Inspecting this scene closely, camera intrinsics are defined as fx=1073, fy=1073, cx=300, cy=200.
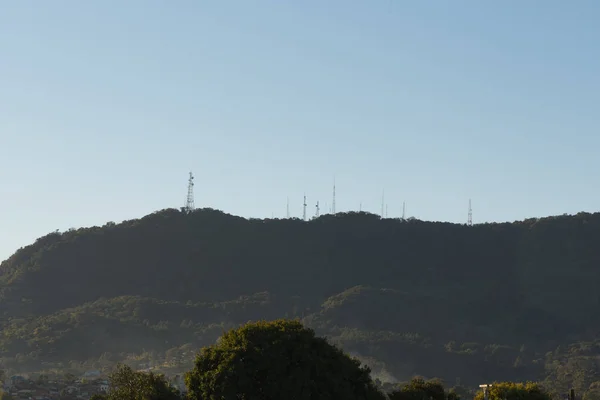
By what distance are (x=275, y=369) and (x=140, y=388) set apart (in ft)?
21.9

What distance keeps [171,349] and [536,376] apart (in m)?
66.4

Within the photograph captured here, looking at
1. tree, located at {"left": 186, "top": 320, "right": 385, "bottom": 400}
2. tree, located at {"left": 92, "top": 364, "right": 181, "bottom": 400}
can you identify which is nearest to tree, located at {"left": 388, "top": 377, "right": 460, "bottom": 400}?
tree, located at {"left": 186, "top": 320, "right": 385, "bottom": 400}

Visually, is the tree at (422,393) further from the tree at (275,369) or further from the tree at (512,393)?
the tree at (512,393)

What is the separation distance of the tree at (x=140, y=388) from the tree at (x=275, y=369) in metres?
1.20

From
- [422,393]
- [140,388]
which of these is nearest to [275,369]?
[140,388]

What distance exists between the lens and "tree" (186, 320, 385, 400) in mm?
50406

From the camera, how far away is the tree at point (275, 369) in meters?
50.4

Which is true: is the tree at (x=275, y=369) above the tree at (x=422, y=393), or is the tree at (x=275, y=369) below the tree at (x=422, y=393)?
above

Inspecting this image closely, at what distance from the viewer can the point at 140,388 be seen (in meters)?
51.8

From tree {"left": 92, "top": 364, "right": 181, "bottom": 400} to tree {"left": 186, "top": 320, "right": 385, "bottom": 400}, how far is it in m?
1.20

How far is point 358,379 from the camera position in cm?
5334

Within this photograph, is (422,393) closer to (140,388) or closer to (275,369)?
(275,369)

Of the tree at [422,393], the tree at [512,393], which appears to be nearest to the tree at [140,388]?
the tree at [422,393]

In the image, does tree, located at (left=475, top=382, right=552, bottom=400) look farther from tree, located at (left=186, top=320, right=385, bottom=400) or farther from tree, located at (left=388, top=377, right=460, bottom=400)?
tree, located at (left=186, top=320, right=385, bottom=400)
